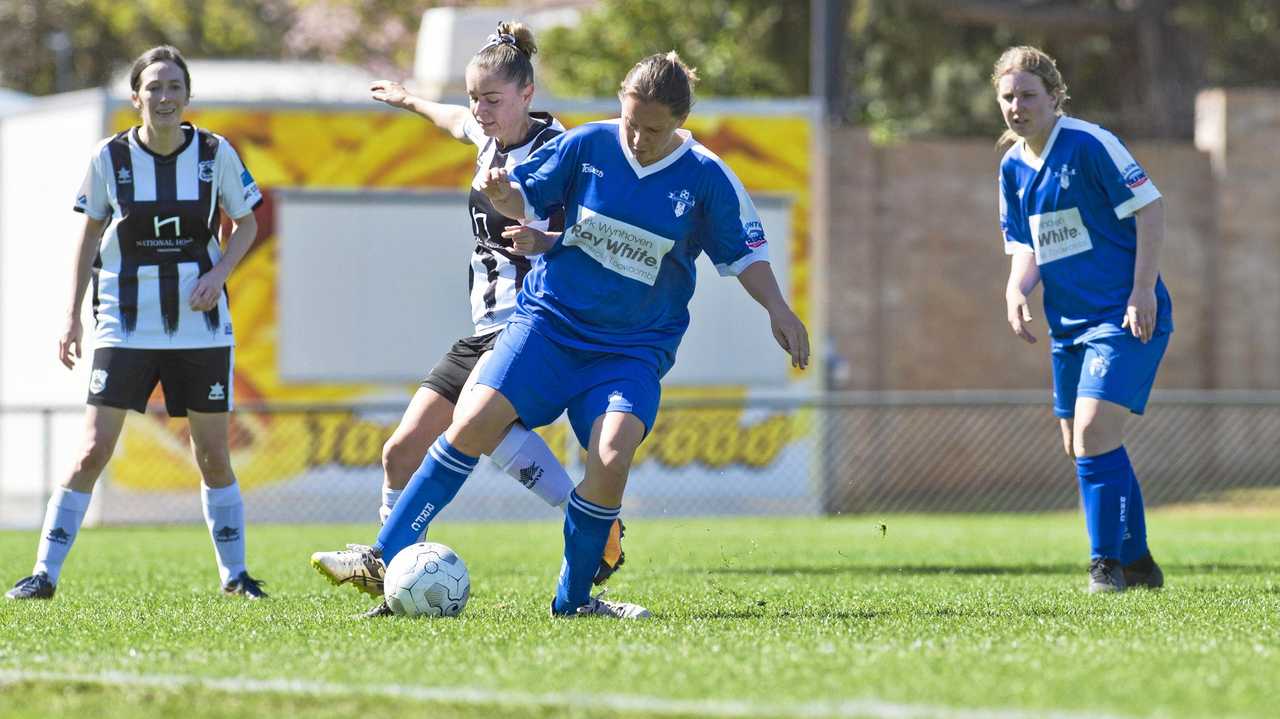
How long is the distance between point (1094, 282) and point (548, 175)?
8.44 ft

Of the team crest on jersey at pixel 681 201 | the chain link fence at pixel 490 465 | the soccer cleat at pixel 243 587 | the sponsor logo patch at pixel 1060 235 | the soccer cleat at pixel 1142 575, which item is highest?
the team crest on jersey at pixel 681 201

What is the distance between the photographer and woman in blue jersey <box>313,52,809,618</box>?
6.29 metres

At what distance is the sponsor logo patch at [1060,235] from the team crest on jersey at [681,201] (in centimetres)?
206

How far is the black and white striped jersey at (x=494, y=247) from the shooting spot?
280 inches

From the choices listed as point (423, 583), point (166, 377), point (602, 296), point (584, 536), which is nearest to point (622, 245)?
point (602, 296)

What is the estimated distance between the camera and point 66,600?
7559mm

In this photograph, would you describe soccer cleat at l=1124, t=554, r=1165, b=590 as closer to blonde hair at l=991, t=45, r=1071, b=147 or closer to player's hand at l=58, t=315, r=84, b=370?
blonde hair at l=991, t=45, r=1071, b=147

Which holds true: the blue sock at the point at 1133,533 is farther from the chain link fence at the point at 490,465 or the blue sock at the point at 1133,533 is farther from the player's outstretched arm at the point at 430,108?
the chain link fence at the point at 490,465

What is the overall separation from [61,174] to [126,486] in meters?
3.22

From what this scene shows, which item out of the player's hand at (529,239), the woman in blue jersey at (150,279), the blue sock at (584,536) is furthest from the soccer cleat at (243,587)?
the player's hand at (529,239)

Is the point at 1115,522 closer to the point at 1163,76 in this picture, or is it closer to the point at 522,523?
the point at 522,523

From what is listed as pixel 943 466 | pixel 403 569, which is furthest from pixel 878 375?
pixel 403 569

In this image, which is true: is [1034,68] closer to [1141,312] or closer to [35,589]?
[1141,312]

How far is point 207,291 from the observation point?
760cm
